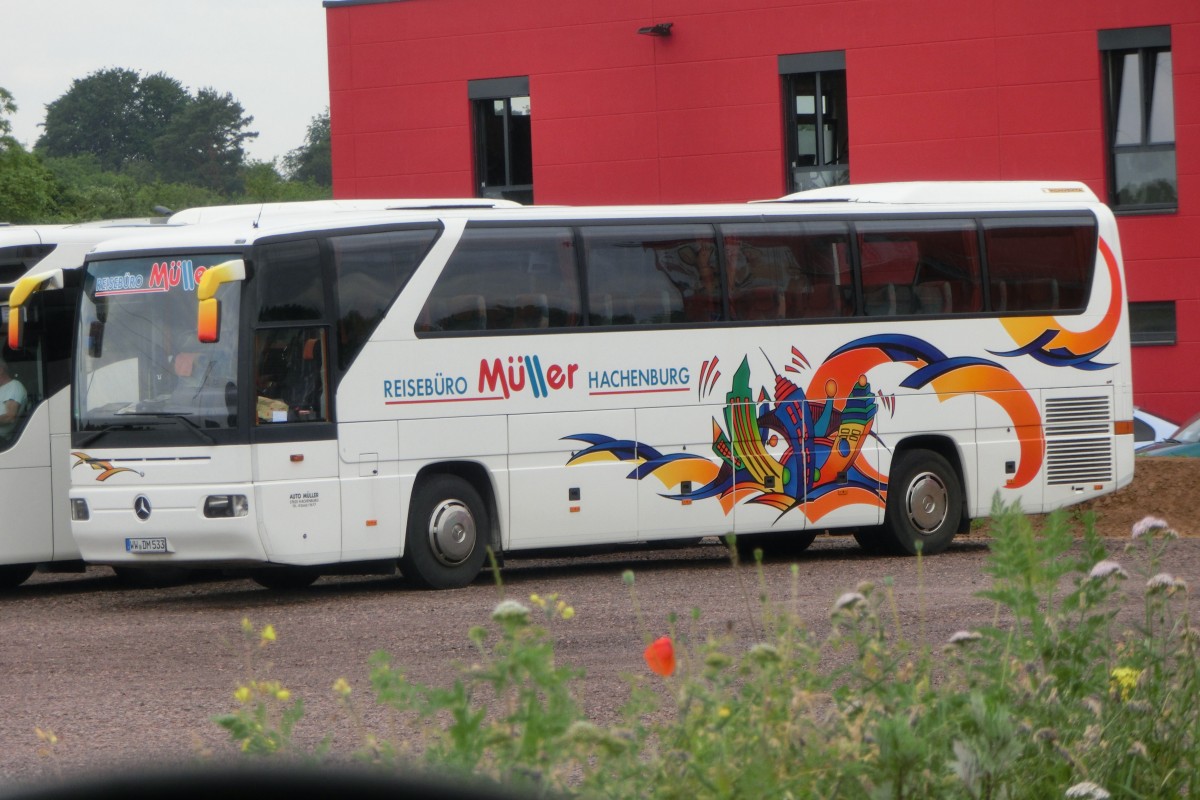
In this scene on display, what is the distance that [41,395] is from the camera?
16453mm

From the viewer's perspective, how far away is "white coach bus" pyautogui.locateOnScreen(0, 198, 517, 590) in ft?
53.1

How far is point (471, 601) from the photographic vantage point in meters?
14.5

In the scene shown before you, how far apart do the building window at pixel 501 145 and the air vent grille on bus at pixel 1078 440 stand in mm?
20668

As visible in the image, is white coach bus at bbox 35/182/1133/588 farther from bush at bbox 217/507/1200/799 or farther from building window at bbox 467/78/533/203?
building window at bbox 467/78/533/203

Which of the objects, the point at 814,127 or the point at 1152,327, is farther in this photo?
the point at 814,127

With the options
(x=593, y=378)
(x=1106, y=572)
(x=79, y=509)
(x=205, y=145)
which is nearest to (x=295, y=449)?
(x=79, y=509)

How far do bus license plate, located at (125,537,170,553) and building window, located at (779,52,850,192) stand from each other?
22791mm

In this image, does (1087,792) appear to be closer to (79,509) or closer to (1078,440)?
(79,509)

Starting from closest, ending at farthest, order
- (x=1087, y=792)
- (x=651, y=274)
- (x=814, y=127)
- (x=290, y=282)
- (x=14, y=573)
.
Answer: (x=1087, y=792)
(x=290, y=282)
(x=651, y=274)
(x=14, y=573)
(x=814, y=127)

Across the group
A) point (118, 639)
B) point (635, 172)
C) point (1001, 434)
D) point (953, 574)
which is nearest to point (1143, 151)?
point (635, 172)

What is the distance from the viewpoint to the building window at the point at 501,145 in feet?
125

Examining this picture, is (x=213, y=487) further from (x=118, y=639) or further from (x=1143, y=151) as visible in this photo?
(x=1143, y=151)

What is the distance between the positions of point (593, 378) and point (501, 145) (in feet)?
74.5

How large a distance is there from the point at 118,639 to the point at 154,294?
10.7ft
